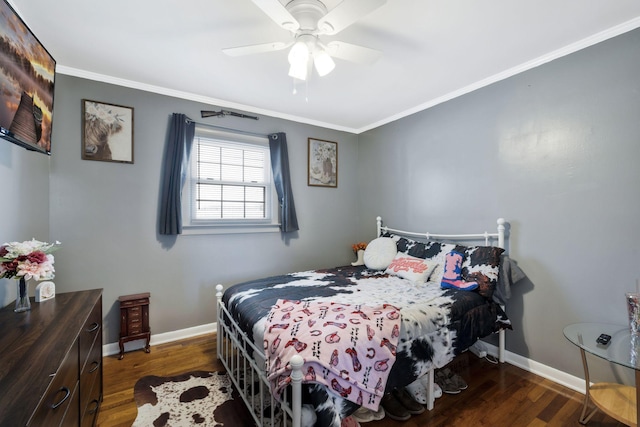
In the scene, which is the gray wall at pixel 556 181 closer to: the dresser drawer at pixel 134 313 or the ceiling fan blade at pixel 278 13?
the ceiling fan blade at pixel 278 13

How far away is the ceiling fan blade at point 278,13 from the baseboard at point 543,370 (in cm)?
308

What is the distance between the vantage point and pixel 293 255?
145 inches

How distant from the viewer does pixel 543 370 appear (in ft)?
7.56

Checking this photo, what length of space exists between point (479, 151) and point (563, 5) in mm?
1232

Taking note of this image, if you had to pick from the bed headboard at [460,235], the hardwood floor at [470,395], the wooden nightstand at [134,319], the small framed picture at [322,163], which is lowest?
the hardwood floor at [470,395]

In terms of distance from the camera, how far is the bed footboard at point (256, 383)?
1.24 m

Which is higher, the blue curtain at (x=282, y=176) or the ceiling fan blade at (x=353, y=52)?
the ceiling fan blade at (x=353, y=52)

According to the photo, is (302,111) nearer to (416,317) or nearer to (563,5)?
(563,5)

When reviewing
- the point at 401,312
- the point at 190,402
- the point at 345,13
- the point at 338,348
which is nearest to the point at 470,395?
the point at 401,312

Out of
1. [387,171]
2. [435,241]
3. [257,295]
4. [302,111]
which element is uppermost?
[302,111]

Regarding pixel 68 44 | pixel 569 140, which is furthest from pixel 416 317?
pixel 68 44

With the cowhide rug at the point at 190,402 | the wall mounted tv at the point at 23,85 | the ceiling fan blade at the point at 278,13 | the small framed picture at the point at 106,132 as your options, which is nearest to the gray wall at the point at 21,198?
the wall mounted tv at the point at 23,85

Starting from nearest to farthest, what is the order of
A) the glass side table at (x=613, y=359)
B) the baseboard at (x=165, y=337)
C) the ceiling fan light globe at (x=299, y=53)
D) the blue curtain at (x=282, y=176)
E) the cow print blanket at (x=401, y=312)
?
the glass side table at (x=613, y=359) < the cow print blanket at (x=401, y=312) < the ceiling fan light globe at (x=299, y=53) < the baseboard at (x=165, y=337) < the blue curtain at (x=282, y=176)

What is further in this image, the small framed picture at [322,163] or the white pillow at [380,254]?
the small framed picture at [322,163]
